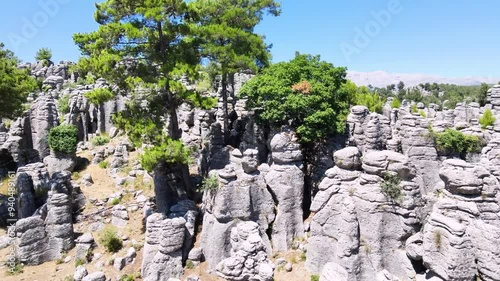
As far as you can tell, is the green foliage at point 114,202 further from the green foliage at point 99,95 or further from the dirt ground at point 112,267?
the green foliage at point 99,95

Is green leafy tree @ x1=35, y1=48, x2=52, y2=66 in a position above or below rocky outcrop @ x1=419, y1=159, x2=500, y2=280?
above

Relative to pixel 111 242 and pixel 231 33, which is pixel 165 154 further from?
pixel 231 33

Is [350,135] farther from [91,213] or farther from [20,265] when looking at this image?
[20,265]

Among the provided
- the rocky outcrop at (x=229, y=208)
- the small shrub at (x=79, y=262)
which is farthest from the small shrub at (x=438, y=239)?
the small shrub at (x=79, y=262)

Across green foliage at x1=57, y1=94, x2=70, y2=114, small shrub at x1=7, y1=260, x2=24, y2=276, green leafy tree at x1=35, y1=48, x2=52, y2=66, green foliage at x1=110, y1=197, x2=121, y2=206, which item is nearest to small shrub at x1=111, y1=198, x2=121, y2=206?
green foliage at x1=110, y1=197, x2=121, y2=206

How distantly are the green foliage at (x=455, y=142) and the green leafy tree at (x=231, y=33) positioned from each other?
1049cm

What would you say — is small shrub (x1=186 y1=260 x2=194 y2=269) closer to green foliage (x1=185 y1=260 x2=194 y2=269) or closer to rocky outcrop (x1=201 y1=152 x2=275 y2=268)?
green foliage (x1=185 y1=260 x2=194 y2=269)

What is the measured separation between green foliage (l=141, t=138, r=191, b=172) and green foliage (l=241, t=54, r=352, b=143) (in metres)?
4.55

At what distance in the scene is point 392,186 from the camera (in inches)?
492

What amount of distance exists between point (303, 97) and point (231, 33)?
5.72 m

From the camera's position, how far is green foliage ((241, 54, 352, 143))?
16719 millimetres

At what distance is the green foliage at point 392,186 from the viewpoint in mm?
12469

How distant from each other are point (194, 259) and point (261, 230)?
10.4 feet

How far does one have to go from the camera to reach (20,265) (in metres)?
15.8
